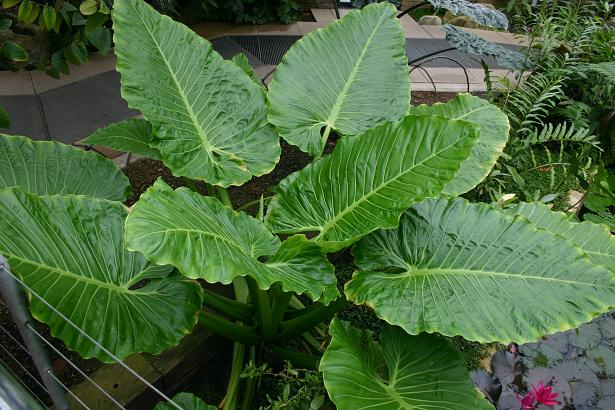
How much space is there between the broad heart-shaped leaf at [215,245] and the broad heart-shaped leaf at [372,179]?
0.08 meters

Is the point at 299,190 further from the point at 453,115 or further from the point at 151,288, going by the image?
the point at 453,115

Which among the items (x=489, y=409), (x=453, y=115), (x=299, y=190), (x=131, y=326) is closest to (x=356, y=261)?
(x=299, y=190)

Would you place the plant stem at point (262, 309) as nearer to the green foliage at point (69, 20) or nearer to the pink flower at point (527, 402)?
the pink flower at point (527, 402)

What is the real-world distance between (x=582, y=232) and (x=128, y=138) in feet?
5.11

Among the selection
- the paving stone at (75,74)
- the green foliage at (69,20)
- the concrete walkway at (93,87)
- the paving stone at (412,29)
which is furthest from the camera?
the paving stone at (412,29)

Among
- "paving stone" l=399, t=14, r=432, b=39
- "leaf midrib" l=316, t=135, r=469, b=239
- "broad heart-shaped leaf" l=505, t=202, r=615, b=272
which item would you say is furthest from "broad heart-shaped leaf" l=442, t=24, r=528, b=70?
"paving stone" l=399, t=14, r=432, b=39

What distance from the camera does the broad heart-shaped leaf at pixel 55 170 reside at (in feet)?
4.48

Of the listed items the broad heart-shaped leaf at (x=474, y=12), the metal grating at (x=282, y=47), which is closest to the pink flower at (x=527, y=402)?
the broad heart-shaped leaf at (x=474, y=12)

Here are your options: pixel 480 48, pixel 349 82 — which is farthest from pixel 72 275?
pixel 480 48

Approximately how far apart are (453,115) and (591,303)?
3.11 feet

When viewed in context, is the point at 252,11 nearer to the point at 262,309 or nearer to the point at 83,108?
the point at 83,108

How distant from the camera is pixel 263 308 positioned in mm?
1483

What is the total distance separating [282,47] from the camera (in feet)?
13.0

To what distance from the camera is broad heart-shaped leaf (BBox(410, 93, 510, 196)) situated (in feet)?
5.29
